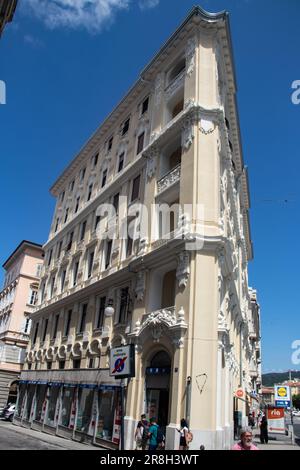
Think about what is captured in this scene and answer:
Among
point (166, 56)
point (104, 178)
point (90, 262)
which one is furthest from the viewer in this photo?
point (104, 178)

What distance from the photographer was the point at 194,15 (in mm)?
23328

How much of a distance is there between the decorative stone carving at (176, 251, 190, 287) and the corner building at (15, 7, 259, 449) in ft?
0.16

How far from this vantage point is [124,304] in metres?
22.3

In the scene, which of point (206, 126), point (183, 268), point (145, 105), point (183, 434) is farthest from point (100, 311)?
point (145, 105)

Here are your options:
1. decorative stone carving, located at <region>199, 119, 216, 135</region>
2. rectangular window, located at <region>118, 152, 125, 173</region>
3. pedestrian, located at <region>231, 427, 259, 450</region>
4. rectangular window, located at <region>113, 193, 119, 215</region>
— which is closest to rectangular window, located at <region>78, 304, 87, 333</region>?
rectangular window, located at <region>113, 193, 119, 215</region>

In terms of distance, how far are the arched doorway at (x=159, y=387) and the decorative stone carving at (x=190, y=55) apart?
53.9 ft

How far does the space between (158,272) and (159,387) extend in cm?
572

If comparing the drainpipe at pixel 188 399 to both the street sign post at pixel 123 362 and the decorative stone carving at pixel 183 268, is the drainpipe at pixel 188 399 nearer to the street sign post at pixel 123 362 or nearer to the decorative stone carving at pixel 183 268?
the decorative stone carving at pixel 183 268

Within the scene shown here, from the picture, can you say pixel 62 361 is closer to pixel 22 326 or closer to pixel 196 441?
pixel 196 441

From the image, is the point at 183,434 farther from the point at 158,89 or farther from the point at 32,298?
the point at 32,298

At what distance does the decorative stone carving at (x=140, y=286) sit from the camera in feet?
64.8

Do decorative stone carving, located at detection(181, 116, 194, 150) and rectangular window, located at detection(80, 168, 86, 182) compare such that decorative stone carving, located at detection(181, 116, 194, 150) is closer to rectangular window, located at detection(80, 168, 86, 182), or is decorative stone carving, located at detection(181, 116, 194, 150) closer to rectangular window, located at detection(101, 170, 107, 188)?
rectangular window, located at detection(101, 170, 107, 188)
